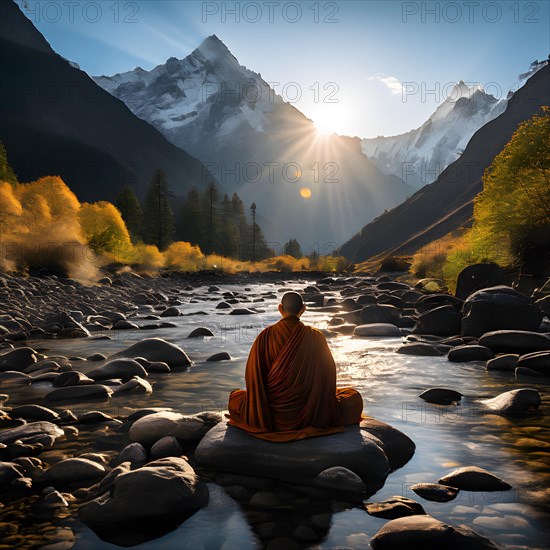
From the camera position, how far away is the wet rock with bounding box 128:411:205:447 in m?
6.07

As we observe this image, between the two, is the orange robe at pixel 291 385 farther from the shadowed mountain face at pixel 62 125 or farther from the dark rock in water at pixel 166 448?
the shadowed mountain face at pixel 62 125

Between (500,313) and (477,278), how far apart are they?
8567 millimetres

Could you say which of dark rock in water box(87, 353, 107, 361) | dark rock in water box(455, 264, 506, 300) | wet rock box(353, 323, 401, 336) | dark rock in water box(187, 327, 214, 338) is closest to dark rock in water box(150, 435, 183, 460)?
dark rock in water box(87, 353, 107, 361)

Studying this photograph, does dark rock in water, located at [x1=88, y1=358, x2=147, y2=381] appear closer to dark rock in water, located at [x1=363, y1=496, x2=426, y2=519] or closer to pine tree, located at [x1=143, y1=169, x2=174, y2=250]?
dark rock in water, located at [x1=363, y1=496, x2=426, y2=519]

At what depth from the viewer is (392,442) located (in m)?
5.76

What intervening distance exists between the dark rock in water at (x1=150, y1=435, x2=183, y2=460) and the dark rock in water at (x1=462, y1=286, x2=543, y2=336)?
10709mm

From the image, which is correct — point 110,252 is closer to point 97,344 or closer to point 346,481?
point 97,344

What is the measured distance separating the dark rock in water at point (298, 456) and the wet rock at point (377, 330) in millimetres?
11014

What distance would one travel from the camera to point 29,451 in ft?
18.6

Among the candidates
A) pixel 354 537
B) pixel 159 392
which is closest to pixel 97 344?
pixel 159 392

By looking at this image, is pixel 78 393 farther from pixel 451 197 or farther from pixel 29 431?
pixel 451 197

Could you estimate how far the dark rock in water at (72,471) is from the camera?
4918 mm

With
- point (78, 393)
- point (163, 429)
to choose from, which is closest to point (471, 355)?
point (163, 429)

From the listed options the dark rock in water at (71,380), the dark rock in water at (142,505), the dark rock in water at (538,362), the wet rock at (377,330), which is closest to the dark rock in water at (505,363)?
the dark rock in water at (538,362)
